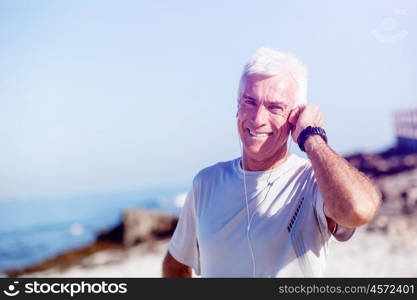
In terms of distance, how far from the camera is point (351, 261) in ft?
18.0

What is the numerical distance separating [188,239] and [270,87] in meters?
0.68

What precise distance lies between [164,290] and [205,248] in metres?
0.33

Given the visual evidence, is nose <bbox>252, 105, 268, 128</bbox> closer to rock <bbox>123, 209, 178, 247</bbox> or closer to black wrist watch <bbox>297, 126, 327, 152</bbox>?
black wrist watch <bbox>297, 126, 327, 152</bbox>

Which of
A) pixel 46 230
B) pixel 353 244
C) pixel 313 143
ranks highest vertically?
pixel 46 230

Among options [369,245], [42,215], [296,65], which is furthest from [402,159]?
[42,215]

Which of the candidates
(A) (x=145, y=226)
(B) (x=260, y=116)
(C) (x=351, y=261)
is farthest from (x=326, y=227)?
(A) (x=145, y=226)

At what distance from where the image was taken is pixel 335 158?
160 centimetres

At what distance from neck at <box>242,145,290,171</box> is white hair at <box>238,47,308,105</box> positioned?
7.8 inches

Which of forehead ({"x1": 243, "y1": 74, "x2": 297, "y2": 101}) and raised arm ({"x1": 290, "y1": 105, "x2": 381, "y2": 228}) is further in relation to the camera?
forehead ({"x1": 243, "y1": 74, "x2": 297, "y2": 101})

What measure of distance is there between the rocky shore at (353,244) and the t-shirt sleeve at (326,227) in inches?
41.9

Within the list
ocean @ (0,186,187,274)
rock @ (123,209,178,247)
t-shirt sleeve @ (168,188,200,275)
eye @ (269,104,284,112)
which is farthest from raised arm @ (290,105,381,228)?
ocean @ (0,186,187,274)

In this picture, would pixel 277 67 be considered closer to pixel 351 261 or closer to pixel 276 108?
pixel 276 108

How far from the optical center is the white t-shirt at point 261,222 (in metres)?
1.70

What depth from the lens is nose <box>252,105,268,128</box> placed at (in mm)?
1833
